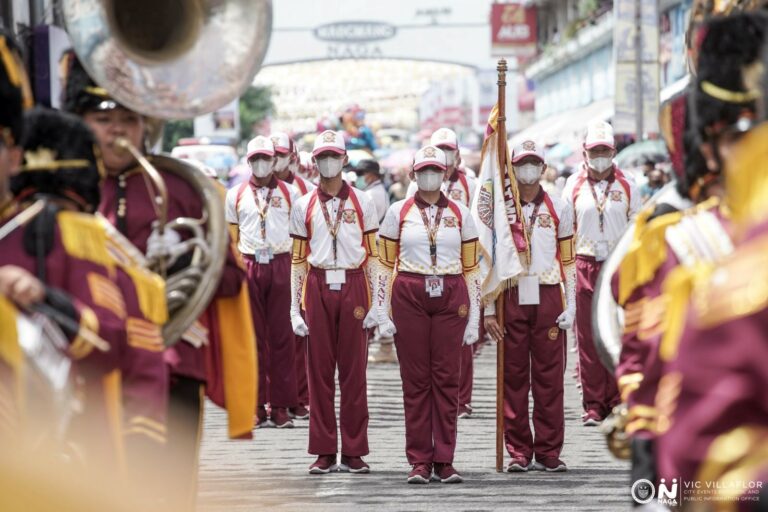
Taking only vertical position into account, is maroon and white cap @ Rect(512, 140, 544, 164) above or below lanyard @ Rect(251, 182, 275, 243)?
above

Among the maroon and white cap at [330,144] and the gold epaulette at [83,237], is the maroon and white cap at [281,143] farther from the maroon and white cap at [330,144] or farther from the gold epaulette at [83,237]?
the gold epaulette at [83,237]

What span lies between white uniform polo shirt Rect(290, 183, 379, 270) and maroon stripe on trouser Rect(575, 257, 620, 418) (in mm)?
2620

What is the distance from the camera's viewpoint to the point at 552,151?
145ft

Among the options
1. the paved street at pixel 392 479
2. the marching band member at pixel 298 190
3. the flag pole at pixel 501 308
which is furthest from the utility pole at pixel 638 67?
the flag pole at pixel 501 308

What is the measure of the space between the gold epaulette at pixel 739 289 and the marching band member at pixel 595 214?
11.2m

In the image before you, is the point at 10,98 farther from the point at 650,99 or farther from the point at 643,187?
the point at 650,99

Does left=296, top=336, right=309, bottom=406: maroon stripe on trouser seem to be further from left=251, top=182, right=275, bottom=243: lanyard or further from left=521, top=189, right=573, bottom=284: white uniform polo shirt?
left=521, top=189, right=573, bottom=284: white uniform polo shirt

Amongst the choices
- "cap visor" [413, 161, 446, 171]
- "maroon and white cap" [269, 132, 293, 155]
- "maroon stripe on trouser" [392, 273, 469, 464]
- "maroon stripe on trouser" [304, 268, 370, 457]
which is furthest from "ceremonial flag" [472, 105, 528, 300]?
"maroon and white cap" [269, 132, 293, 155]

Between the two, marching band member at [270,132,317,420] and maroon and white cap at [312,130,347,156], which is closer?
maroon and white cap at [312,130,347,156]

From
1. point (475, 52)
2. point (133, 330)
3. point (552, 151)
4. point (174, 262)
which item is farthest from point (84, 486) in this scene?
point (475, 52)

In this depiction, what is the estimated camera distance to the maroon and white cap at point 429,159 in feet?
39.9

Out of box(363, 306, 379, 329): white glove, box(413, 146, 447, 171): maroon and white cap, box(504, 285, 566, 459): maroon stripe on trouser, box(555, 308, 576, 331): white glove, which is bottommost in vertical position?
box(504, 285, 566, 459): maroon stripe on trouser

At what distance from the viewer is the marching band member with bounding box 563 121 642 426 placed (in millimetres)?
15141
